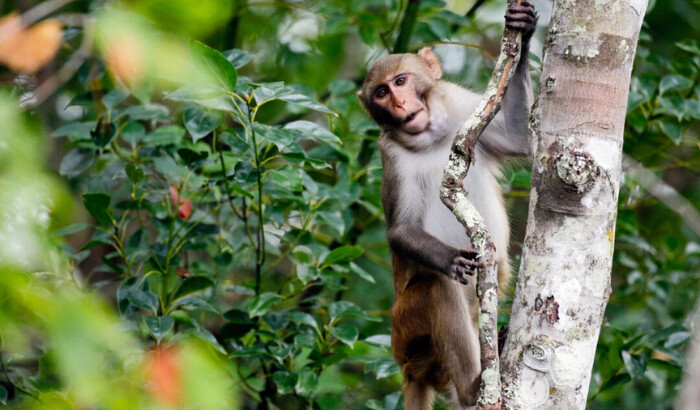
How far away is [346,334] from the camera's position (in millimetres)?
4852

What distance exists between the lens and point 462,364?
14.6 feet

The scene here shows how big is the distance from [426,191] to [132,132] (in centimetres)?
200

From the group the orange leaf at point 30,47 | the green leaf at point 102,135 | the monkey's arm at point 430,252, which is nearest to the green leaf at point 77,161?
the green leaf at point 102,135

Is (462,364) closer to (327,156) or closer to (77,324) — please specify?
(327,156)

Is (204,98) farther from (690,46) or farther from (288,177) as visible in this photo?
(690,46)

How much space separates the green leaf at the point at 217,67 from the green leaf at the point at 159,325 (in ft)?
4.55

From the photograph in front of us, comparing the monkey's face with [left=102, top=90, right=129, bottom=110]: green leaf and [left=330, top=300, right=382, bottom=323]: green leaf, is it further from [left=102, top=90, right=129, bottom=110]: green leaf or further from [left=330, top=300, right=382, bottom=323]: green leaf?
[left=102, top=90, right=129, bottom=110]: green leaf

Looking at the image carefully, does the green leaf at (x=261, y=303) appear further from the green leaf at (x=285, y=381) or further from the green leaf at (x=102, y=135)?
the green leaf at (x=102, y=135)

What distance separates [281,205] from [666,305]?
3529mm

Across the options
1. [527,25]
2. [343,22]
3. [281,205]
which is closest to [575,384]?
[527,25]

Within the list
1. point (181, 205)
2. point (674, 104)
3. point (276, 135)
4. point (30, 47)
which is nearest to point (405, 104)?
point (276, 135)

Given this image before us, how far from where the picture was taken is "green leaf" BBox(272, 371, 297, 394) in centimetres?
492

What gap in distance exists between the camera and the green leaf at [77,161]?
5496mm

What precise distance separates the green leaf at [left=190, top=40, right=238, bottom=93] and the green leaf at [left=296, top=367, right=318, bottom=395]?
1.86 meters
